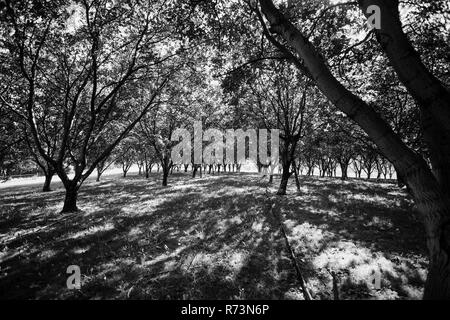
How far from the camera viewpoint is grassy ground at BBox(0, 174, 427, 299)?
5.68 meters

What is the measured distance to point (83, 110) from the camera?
20594mm

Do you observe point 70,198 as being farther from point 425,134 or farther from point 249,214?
point 425,134

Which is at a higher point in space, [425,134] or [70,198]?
Answer: [425,134]

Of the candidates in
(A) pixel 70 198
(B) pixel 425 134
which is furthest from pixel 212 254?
(A) pixel 70 198

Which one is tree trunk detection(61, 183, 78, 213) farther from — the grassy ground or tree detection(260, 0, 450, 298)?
tree detection(260, 0, 450, 298)

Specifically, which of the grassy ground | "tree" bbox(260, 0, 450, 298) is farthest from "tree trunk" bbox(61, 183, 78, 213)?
"tree" bbox(260, 0, 450, 298)

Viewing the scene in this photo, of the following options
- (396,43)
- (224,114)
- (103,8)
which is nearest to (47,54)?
(103,8)

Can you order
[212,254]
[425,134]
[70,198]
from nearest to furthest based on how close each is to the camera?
1. [425,134]
2. [212,254]
3. [70,198]

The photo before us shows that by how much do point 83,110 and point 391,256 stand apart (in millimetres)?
22331

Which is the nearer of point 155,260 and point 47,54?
point 155,260

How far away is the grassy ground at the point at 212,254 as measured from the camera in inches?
224

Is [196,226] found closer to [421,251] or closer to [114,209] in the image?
[114,209]

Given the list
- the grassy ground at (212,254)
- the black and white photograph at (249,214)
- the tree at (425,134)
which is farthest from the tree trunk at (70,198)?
the tree at (425,134)

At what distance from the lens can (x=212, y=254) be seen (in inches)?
301
